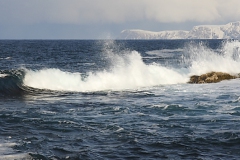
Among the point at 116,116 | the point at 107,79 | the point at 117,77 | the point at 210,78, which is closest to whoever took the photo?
the point at 116,116

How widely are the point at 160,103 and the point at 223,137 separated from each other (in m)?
7.86

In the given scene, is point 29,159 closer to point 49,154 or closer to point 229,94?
point 49,154

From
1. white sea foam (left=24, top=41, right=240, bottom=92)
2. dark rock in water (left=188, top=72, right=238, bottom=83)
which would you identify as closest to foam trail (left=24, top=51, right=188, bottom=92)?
white sea foam (left=24, top=41, right=240, bottom=92)

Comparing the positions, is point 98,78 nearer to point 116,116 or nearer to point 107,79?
point 107,79

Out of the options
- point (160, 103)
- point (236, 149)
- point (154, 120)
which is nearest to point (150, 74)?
point (160, 103)

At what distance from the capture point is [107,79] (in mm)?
32844

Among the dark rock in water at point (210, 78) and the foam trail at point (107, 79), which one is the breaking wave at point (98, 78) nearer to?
the foam trail at point (107, 79)

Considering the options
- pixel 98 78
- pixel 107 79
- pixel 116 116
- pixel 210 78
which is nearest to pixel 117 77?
pixel 107 79

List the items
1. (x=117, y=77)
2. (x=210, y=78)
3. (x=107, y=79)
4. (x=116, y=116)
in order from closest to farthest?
(x=116, y=116) → (x=107, y=79) → (x=210, y=78) → (x=117, y=77)

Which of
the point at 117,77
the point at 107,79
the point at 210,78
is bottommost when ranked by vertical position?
the point at 210,78

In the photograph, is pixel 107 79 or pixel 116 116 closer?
pixel 116 116

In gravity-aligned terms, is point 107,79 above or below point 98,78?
below

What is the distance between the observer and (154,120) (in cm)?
1842

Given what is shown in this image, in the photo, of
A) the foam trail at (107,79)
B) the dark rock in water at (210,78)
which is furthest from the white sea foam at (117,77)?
the dark rock in water at (210,78)
